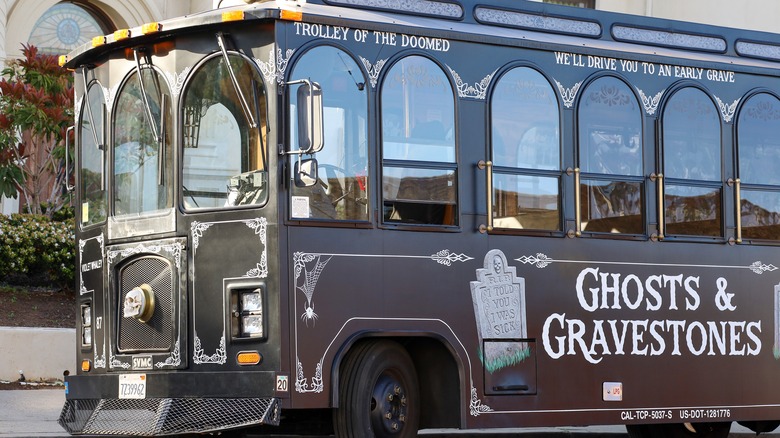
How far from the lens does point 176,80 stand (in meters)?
8.78

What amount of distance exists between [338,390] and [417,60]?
2.31m

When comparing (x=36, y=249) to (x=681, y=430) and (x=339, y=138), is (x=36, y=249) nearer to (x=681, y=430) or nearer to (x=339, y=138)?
(x=339, y=138)

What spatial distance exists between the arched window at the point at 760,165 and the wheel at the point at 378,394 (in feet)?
11.1

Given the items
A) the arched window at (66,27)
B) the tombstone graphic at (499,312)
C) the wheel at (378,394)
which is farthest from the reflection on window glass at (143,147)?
the arched window at (66,27)

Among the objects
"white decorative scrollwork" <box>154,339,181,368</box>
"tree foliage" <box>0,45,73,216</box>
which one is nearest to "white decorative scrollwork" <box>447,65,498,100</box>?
"white decorative scrollwork" <box>154,339,181,368</box>

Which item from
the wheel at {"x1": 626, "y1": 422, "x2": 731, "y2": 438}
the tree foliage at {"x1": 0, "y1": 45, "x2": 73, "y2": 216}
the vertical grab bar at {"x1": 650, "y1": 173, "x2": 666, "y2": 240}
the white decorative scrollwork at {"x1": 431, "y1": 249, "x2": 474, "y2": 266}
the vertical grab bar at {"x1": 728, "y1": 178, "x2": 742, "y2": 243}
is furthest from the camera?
the tree foliage at {"x1": 0, "y1": 45, "x2": 73, "y2": 216}

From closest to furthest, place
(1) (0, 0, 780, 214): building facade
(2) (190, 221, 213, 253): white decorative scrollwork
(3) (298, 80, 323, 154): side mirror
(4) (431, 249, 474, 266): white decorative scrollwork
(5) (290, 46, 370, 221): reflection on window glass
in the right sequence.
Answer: (3) (298, 80, 323, 154): side mirror, (5) (290, 46, 370, 221): reflection on window glass, (2) (190, 221, 213, 253): white decorative scrollwork, (4) (431, 249, 474, 266): white decorative scrollwork, (1) (0, 0, 780, 214): building facade

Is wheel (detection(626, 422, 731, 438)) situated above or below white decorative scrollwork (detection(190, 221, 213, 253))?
below

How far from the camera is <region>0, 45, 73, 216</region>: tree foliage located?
1503cm

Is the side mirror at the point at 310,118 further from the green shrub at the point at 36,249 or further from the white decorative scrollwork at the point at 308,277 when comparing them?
the green shrub at the point at 36,249

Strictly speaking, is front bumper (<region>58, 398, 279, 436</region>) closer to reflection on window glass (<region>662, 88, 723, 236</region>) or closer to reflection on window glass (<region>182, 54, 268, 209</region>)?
reflection on window glass (<region>182, 54, 268, 209</region>)

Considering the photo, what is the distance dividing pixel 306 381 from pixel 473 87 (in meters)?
2.46

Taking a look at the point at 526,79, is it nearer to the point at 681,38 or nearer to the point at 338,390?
the point at 681,38

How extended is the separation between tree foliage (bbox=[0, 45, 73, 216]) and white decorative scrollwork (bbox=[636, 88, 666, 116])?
7427 millimetres
